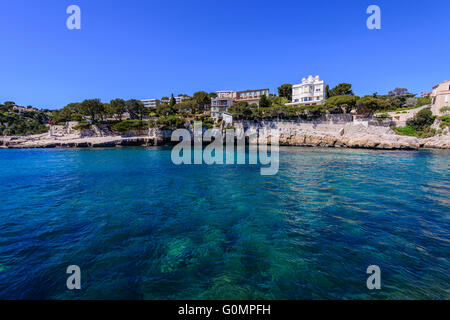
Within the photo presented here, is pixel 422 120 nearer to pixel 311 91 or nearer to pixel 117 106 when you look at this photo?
pixel 311 91

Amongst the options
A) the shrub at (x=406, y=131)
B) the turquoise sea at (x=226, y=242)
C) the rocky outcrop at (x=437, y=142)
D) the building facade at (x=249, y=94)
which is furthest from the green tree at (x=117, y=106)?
the rocky outcrop at (x=437, y=142)

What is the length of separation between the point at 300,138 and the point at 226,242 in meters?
51.6

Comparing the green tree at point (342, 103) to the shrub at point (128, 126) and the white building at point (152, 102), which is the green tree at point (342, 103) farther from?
the white building at point (152, 102)

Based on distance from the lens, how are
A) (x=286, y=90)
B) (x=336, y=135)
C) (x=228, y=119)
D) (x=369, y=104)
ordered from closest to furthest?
(x=336, y=135), (x=369, y=104), (x=228, y=119), (x=286, y=90)

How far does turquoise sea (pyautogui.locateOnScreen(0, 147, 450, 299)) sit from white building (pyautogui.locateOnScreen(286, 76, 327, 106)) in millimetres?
64793

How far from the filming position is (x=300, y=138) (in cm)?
5291

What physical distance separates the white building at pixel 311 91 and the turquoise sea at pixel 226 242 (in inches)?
2551

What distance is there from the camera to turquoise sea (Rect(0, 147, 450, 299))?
464 cm

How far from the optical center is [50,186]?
14227 mm

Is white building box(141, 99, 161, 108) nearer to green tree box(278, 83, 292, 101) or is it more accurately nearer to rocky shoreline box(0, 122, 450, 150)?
rocky shoreline box(0, 122, 450, 150)

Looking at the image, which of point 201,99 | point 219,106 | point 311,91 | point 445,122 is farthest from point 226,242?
point 311,91

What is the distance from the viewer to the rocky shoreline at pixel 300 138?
44.0 m
